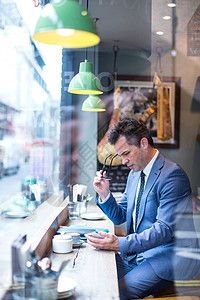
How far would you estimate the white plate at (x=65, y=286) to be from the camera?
47.1 inches

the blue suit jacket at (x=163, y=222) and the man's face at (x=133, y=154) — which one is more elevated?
the man's face at (x=133, y=154)

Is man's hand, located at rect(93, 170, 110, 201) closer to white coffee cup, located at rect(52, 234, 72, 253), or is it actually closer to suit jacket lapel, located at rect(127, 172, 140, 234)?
suit jacket lapel, located at rect(127, 172, 140, 234)

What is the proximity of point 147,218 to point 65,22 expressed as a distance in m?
1.34

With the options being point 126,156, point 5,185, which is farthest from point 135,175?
point 5,185

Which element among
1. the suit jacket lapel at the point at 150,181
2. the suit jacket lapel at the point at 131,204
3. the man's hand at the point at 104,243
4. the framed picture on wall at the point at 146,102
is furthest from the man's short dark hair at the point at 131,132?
the framed picture on wall at the point at 146,102

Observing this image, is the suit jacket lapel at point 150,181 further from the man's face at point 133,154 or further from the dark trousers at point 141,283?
the dark trousers at point 141,283

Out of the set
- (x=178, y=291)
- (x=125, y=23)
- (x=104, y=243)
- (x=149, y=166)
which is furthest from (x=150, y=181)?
(x=125, y=23)

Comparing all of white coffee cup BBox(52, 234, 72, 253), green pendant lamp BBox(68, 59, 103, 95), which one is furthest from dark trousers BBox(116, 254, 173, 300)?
green pendant lamp BBox(68, 59, 103, 95)

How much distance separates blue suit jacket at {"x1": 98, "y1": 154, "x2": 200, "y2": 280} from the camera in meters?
1.89

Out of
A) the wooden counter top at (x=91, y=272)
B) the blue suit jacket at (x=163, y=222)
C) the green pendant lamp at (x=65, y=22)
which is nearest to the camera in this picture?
the green pendant lamp at (x=65, y=22)

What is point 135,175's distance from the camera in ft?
8.14

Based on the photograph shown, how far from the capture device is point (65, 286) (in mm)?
1252

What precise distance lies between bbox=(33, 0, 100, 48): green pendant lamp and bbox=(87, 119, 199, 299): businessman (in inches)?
40.6

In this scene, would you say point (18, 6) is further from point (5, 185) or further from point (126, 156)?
point (126, 156)
